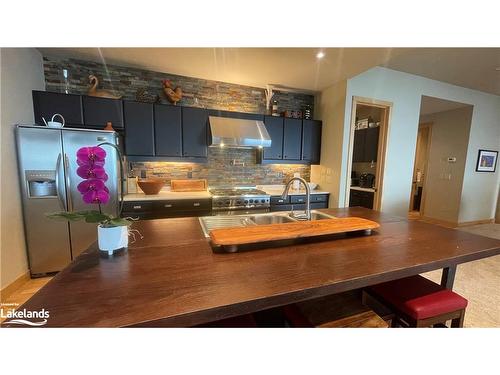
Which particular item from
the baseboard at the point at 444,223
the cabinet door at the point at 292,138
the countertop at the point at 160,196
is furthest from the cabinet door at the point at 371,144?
the countertop at the point at 160,196

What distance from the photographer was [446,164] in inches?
178

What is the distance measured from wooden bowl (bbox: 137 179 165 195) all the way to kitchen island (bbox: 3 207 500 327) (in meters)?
1.59

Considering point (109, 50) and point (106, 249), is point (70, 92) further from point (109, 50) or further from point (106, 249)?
point (106, 249)

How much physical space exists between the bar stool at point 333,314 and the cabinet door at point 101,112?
2.83m

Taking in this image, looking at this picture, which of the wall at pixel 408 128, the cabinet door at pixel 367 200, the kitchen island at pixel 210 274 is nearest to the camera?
the kitchen island at pixel 210 274

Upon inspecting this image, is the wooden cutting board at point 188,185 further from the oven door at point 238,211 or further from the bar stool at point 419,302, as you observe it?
the bar stool at point 419,302

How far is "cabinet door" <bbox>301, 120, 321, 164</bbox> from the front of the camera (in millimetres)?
3473

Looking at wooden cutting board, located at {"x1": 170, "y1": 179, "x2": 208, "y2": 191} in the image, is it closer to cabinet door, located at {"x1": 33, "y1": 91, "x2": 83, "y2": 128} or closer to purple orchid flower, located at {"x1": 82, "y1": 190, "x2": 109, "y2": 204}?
cabinet door, located at {"x1": 33, "y1": 91, "x2": 83, "y2": 128}

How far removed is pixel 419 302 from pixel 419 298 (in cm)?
4

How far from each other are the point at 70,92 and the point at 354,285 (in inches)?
144

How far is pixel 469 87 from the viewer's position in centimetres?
386

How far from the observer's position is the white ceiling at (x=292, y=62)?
2.30 metres

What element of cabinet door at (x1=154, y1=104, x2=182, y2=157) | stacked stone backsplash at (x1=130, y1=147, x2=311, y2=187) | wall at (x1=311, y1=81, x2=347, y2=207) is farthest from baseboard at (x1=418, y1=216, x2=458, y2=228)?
cabinet door at (x1=154, y1=104, x2=182, y2=157)

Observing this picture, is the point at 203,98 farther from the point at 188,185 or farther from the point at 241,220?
the point at 241,220
